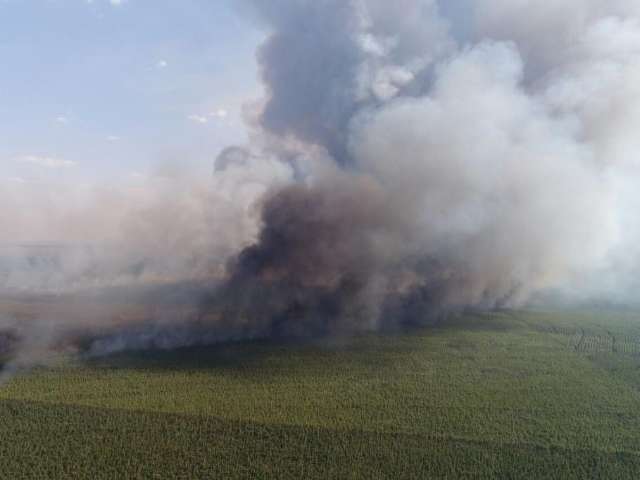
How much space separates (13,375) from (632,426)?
1582 inches

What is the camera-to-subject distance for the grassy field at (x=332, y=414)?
23.0 meters

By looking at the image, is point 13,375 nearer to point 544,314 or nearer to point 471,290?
point 471,290

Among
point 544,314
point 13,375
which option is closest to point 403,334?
point 544,314

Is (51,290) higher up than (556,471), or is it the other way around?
(51,290)

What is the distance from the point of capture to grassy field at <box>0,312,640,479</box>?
75.6 feet

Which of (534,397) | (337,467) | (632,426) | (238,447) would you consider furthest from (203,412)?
(632,426)

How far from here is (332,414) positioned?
2769 cm

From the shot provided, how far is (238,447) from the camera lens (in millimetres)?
24422

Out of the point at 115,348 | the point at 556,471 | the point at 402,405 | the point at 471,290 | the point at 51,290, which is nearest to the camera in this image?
the point at 556,471

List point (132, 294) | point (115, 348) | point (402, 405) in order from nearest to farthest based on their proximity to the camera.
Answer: point (402, 405) < point (115, 348) < point (132, 294)

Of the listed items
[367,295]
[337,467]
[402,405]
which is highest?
[367,295]

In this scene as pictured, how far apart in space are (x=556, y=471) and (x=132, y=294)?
Answer: 52059 mm

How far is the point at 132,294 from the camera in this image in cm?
6041

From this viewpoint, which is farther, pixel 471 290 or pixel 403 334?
pixel 471 290
